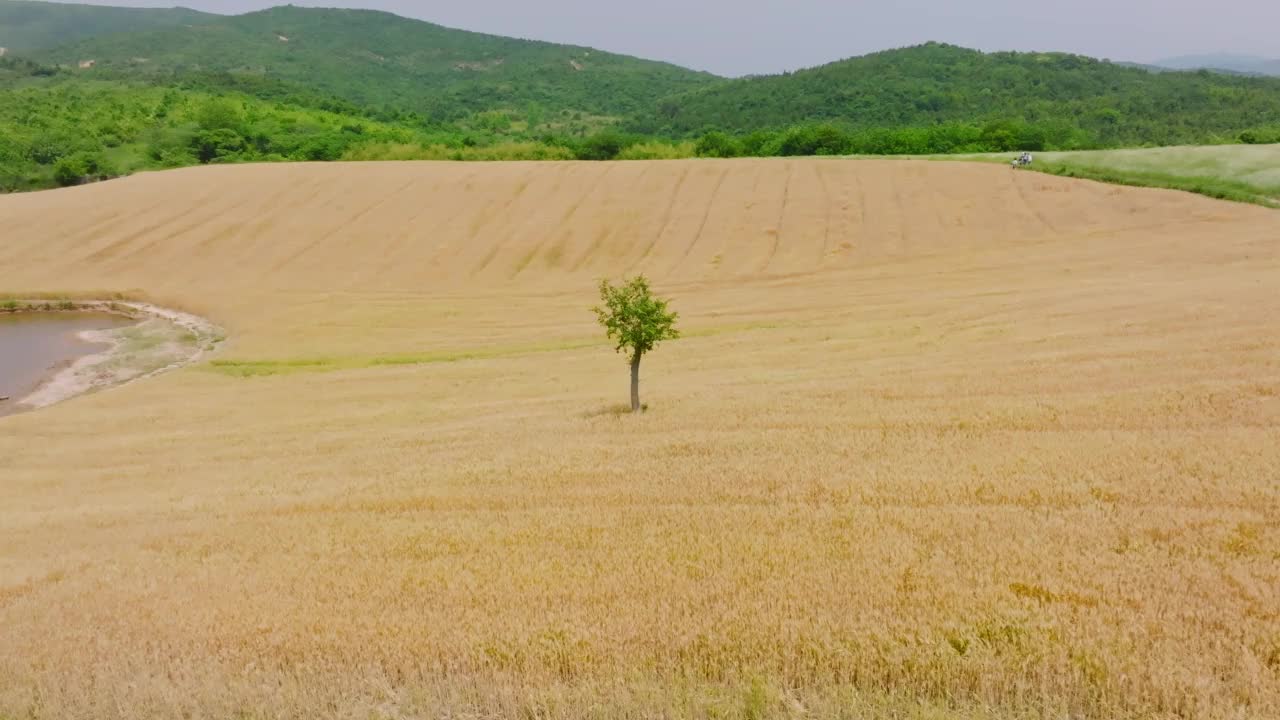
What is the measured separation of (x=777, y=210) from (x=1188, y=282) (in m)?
36.7

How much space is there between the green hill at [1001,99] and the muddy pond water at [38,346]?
106773 millimetres

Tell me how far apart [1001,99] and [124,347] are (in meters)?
156

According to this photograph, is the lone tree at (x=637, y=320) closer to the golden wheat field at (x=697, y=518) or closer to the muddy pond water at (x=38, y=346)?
the golden wheat field at (x=697, y=518)

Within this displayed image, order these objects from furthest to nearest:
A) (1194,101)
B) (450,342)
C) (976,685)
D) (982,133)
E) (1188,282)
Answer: (1194,101) < (982,133) < (450,342) < (1188,282) < (976,685)

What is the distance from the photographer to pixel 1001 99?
518 feet

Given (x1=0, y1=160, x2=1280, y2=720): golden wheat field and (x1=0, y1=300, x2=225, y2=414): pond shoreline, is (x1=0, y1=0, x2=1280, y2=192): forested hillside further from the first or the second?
(x1=0, y1=160, x2=1280, y2=720): golden wheat field

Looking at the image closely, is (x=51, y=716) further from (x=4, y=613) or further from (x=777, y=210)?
(x=777, y=210)

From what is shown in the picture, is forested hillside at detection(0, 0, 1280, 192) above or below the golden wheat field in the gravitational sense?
above

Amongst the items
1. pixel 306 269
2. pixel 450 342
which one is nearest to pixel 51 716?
pixel 450 342

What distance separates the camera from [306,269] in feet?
202

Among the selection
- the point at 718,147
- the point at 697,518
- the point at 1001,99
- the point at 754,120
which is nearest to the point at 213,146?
the point at 718,147

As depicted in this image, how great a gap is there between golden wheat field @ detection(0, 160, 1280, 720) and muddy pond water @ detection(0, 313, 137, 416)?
21.6ft

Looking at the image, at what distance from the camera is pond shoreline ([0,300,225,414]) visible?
35.7m

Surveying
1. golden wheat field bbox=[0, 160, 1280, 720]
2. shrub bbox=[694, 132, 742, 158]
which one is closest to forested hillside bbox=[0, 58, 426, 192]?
shrub bbox=[694, 132, 742, 158]
